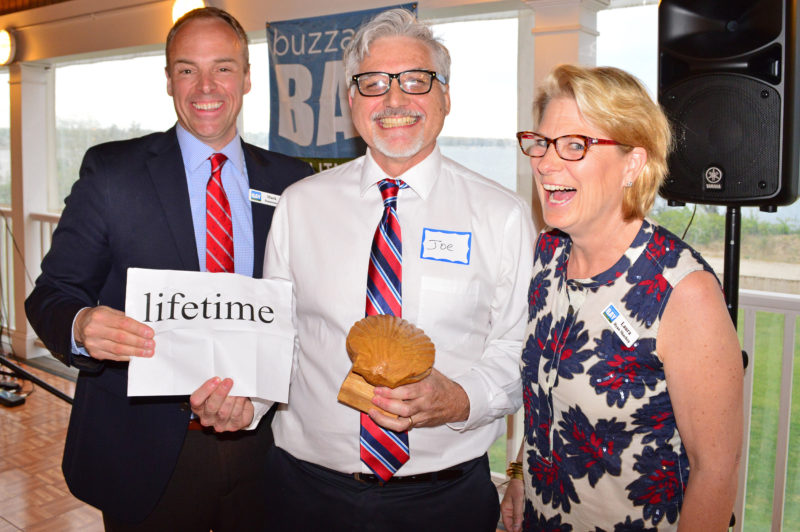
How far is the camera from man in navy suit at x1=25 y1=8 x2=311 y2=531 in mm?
1869

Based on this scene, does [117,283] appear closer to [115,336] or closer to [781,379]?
[115,336]

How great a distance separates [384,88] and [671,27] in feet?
3.96

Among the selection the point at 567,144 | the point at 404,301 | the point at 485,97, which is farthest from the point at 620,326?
the point at 485,97

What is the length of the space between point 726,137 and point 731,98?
0.41 feet

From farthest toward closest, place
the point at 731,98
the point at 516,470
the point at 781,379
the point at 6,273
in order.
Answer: the point at 6,273
the point at 781,379
the point at 731,98
the point at 516,470

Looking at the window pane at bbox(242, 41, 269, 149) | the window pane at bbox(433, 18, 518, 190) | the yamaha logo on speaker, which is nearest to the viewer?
the yamaha logo on speaker

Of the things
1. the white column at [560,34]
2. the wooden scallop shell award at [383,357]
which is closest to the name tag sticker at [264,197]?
the wooden scallop shell award at [383,357]

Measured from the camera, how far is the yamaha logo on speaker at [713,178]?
225 centimetres

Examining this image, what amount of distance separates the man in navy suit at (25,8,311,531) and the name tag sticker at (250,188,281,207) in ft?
0.04

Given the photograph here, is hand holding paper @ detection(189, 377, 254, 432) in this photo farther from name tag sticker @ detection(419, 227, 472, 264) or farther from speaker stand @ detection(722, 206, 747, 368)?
speaker stand @ detection(722, 206, 747, 368)

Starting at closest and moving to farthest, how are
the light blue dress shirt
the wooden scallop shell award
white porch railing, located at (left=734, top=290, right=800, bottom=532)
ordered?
the wooden scallop shell award → the light blue dress shirt → white porch railing, located at (left=734, top=290, right=800, bottom=532)

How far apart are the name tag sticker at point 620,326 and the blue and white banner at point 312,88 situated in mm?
2796

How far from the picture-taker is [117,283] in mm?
1924

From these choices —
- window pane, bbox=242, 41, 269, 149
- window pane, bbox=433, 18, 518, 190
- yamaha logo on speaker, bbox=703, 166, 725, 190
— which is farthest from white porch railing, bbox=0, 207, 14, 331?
yamaha logo on speaker, bbox=703, 166, 725, 190
